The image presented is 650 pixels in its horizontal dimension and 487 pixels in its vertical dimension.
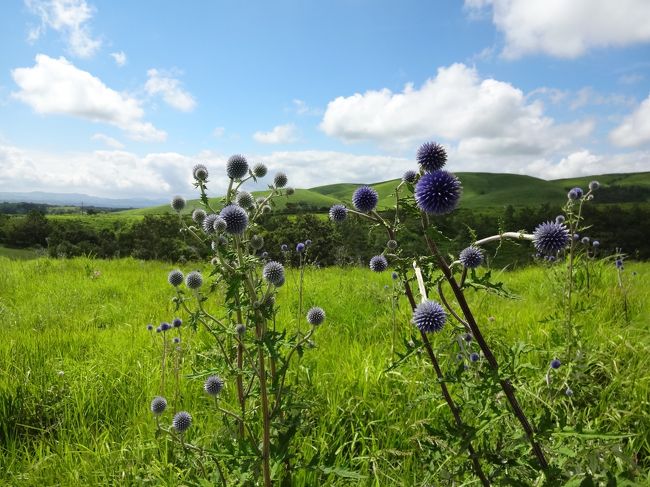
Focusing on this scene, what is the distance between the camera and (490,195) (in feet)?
369

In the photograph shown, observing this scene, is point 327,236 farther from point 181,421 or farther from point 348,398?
point 181,421

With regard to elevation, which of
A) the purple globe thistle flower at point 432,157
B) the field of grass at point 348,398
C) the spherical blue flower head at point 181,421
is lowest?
the field of grass at point 348,398

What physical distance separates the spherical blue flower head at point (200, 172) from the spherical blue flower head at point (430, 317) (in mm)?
1681

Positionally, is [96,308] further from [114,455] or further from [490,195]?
[490,195]

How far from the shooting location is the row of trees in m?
1.97

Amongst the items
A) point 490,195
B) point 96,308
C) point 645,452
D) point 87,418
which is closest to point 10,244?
point 96,308

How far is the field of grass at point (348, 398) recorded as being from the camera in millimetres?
2047

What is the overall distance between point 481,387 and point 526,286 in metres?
6.31

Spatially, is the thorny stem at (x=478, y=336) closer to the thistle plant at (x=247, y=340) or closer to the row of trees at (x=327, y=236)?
the row of trees at (x=327, y=236)

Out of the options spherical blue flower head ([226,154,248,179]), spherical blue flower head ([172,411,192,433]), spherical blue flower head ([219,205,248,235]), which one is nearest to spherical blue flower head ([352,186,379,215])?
spherical blue flower head ([219,205,248,235])

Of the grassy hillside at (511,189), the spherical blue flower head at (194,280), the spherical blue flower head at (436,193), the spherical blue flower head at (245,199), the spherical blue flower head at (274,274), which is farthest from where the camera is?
the grassy hillside at (511,189)

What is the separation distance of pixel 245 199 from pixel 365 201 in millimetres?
841

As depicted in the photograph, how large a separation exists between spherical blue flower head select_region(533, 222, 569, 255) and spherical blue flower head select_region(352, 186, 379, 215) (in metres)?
0.68

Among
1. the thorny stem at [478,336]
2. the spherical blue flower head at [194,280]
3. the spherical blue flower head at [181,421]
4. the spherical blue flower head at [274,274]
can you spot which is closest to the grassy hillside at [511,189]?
the spherical blue flower head at [194,280]
